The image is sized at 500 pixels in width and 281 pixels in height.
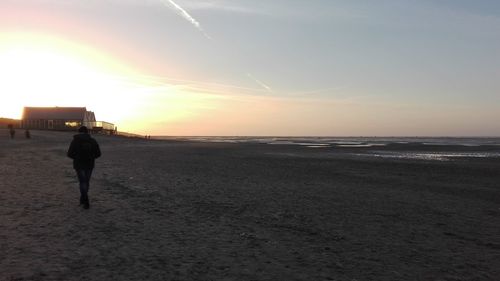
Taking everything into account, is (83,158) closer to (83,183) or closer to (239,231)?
(83,183)

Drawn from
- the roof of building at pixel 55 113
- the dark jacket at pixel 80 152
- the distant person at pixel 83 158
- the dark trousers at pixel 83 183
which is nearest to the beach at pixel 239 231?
the dark trousers at pixel 83 183

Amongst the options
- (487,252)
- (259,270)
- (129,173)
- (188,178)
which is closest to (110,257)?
(259,270)

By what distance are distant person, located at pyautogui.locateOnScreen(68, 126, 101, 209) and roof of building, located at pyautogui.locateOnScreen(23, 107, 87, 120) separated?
90889mm

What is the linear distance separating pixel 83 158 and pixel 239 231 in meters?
5.25

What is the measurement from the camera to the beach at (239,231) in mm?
8086

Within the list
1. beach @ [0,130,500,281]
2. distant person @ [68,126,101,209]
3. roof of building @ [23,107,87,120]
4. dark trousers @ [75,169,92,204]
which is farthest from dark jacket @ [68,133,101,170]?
roof of building @ [23,107,87,120]

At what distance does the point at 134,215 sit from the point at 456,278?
7.97 metres

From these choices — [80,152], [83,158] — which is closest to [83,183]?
[83,158]

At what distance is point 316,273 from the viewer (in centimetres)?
803

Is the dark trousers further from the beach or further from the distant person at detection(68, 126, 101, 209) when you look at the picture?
the beach

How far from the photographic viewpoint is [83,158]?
43.6ft

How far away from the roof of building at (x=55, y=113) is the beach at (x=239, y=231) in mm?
83047

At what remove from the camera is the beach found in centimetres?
809

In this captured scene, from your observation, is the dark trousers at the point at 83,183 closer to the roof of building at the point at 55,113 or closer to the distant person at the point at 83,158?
the distant person at the point at 83,158
